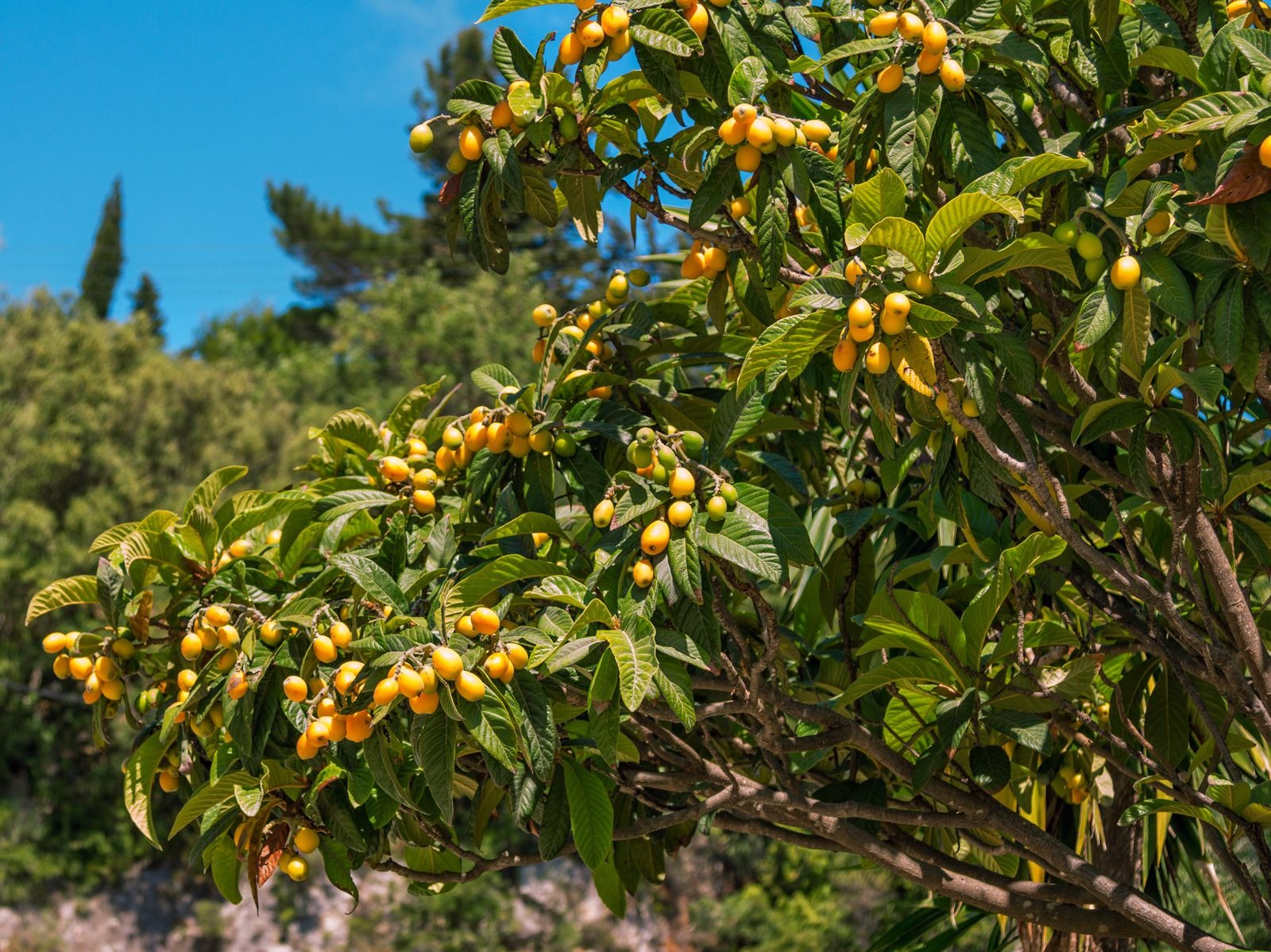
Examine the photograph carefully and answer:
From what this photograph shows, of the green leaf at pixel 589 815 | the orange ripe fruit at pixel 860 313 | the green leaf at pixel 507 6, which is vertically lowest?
the green leaf at pixel 589 815

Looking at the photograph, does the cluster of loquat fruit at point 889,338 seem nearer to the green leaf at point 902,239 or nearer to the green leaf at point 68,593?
the green leaf at point 902,239

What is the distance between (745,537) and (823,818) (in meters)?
0.63

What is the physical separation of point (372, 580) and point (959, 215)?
830mm

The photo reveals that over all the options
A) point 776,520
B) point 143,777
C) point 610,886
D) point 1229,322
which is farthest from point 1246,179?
point 143,777

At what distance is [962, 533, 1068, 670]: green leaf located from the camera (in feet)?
4.76

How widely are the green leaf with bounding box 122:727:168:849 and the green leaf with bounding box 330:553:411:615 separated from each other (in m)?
0.51

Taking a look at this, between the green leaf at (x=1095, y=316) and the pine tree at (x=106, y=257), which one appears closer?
the green leaf at (x=1095, y=316)

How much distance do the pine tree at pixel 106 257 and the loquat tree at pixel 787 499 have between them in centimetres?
2135

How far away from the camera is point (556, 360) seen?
6.39 ft

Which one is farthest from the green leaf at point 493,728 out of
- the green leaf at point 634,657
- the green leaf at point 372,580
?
the green leaf at point 372,580

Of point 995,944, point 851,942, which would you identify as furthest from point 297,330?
point 995,944

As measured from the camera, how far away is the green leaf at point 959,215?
118 cm

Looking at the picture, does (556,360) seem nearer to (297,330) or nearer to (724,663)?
(724,663)

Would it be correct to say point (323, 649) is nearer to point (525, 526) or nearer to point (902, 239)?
point (525, 526)
